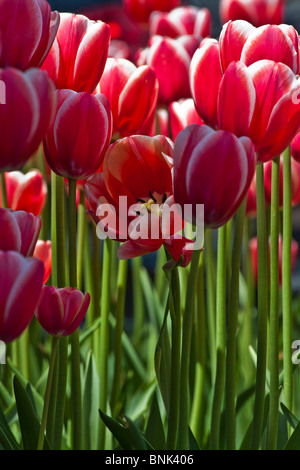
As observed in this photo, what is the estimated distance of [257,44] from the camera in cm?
29

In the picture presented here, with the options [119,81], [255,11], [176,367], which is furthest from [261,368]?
[255,11]

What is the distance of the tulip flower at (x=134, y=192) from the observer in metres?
0.28

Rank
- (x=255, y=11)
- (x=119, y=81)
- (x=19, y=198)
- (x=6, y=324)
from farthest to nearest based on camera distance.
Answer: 1. (x=255, y=11)
2. (x=19, y=198)
3. (x=119, y=81)
4. (x=6, y=324)

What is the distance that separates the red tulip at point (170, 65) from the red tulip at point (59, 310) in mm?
272

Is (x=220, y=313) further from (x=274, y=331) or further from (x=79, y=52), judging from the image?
(x=79, y=52)

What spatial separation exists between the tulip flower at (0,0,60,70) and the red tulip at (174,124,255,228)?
7cm

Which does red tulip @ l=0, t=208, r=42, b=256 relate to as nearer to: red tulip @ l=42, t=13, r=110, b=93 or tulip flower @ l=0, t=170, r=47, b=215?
red tulip @ l=42, t=13, r=110, b=93

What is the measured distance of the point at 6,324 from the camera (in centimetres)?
24

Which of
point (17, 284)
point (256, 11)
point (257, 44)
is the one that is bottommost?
point (17, 284)

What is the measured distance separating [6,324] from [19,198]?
268mm

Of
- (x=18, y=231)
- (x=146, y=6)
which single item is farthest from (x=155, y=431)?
(x=146, y=6)

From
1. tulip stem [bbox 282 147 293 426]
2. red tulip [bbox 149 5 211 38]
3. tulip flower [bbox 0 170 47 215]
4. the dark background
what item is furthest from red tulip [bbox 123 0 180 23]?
the dark background

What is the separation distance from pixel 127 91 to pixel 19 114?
0.15 m
